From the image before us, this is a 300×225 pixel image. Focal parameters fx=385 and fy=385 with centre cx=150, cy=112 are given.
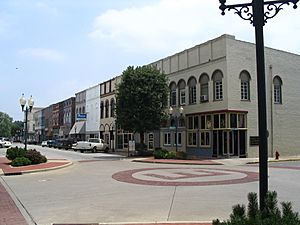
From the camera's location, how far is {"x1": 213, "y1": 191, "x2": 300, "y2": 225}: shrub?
4984 millimetres

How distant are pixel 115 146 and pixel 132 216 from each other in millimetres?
46101

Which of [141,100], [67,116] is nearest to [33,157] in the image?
[141,100]

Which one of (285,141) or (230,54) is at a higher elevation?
(230,54)

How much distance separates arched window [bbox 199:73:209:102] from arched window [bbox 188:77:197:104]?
1.07 m

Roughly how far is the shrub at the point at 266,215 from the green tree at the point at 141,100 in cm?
3152

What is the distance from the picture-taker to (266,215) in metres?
5.35

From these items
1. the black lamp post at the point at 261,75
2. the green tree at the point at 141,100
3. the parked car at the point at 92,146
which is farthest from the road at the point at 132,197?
the parked car at the point at 92,146

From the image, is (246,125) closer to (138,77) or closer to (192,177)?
(138,77)

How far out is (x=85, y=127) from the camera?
68.4 metres

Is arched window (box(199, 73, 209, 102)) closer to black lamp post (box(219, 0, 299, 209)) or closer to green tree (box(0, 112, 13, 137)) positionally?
black lamp post (box(219, 0, 299, 209))

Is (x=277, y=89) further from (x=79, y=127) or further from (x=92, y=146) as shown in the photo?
(x=79, y=127)

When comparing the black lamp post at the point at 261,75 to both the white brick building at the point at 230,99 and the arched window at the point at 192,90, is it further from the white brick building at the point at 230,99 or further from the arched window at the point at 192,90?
the arched window at the point at 192,90

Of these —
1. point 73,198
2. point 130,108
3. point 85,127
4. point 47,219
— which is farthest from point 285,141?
point 85,127

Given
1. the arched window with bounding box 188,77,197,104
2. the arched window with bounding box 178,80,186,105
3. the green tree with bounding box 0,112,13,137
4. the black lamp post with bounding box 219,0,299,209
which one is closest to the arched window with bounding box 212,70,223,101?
the arched window with bounding box 188,77,197,104
